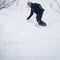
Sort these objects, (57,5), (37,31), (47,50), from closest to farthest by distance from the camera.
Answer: (47,50), (37,31), (57,5)

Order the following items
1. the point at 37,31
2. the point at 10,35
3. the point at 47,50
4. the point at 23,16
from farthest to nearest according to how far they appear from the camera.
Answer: the point at 23,16, the point at 37,31, the point at 10,35, the point at 47,50

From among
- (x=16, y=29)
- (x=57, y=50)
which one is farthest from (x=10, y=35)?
(x=57, y=50)

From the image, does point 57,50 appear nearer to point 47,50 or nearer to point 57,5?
point 47,50

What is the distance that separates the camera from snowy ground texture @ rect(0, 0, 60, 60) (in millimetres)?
5879

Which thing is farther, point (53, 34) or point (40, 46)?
point (53, 34)

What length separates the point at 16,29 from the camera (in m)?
7.51

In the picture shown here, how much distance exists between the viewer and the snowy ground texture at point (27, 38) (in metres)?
5.88

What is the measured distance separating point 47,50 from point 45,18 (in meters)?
3.21

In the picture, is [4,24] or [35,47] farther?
[4,24]

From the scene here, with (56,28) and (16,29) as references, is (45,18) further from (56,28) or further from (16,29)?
(16,29)

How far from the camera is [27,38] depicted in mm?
6871

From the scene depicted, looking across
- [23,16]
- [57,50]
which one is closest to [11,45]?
[57,50]

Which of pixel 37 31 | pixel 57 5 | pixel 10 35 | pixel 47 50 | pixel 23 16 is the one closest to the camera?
pixel 47 50

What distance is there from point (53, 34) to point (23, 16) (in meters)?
2.20
